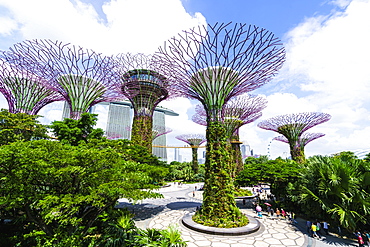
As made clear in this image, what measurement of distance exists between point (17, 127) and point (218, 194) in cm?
1278

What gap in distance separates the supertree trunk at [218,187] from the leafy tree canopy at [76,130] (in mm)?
7903

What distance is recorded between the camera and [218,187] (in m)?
10.3

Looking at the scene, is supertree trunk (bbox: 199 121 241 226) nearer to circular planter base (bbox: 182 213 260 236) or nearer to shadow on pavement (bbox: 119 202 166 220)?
circular planter base (bbox: 182 213 260 236)

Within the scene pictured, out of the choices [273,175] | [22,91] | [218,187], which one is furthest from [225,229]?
[22,91]

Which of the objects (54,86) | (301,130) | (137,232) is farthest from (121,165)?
(301,130)

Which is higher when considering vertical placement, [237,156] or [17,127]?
[17,127]

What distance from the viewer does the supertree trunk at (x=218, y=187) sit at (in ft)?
33.3

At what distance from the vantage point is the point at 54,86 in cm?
1666

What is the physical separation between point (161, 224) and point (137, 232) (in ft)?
11.2

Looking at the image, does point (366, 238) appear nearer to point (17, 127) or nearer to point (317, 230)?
point (317, 230)

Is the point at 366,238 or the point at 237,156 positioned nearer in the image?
the point at 366,238

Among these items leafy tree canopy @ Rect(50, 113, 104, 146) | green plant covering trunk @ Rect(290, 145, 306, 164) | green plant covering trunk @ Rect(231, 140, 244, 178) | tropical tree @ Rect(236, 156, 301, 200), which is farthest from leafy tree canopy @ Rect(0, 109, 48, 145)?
green plant covering trunk @ Rect(290, 145, 306, 164)

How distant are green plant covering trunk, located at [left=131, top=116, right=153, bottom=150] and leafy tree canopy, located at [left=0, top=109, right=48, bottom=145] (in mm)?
7464

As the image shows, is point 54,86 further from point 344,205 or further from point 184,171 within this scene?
point 184,171
